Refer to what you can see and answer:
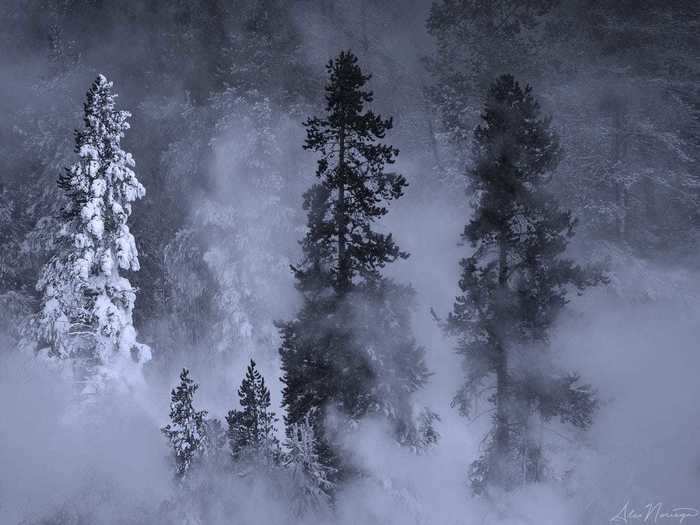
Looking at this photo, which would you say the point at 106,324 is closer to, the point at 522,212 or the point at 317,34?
the point at 522,212

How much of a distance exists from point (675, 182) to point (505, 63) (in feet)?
35.7

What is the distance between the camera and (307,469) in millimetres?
15781

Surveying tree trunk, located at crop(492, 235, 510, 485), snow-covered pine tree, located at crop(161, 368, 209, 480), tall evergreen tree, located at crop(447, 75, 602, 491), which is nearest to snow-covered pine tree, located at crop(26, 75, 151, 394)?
snow-covered pine tree, located at crop(161, 368, 209, 480)

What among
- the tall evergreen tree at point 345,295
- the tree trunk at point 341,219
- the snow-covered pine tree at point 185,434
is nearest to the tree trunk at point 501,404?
the tall evergreen tree at point 345,295

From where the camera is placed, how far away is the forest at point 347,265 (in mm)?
15031

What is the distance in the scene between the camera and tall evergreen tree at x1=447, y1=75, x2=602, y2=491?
14789 mm

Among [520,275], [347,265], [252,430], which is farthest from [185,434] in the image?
[520,275]

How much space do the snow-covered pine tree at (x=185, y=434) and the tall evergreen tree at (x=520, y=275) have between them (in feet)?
24.8

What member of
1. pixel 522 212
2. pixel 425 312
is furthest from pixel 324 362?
pixel 425 312
